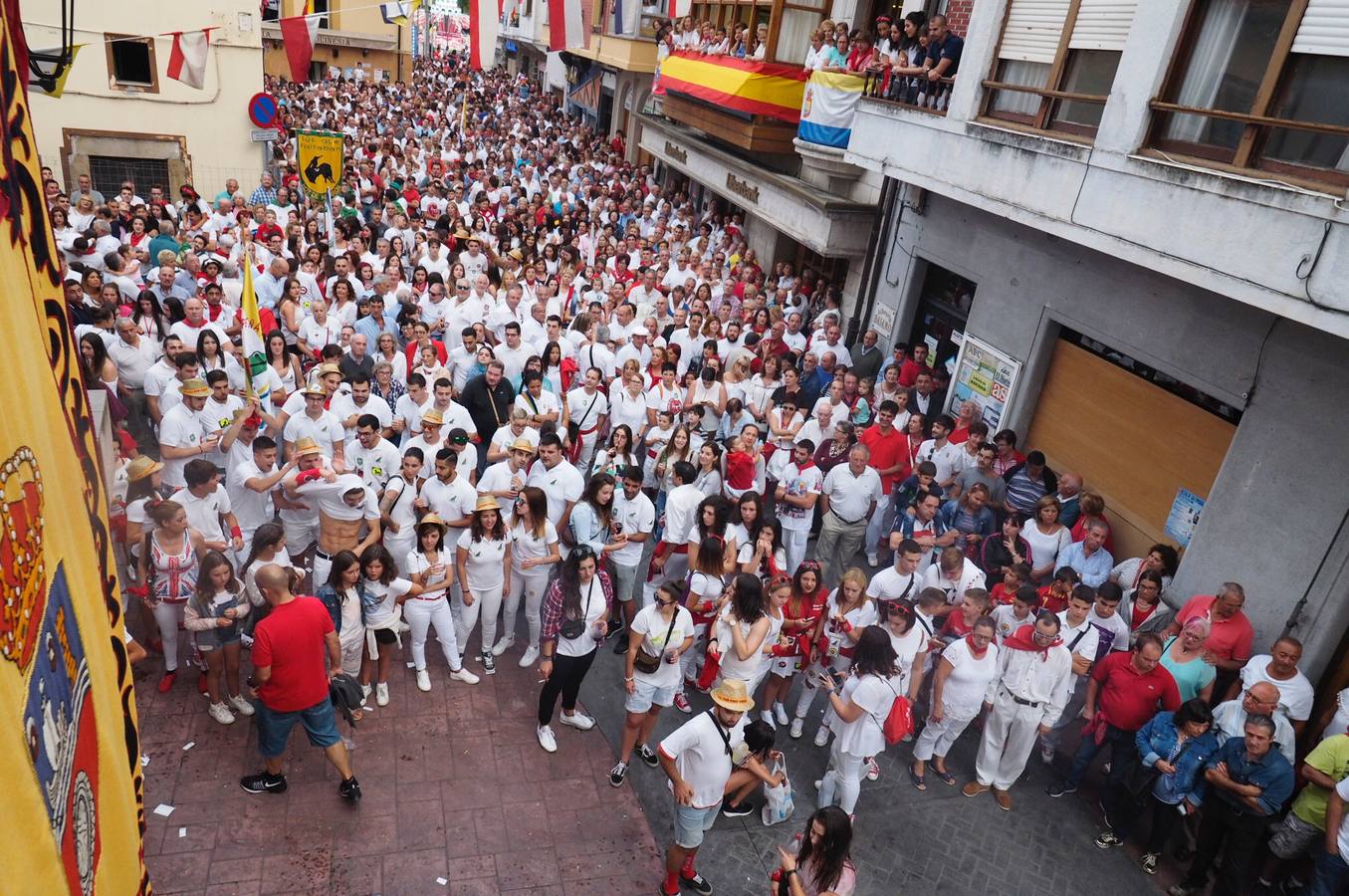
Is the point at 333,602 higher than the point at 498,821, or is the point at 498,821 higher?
the point at 333,602

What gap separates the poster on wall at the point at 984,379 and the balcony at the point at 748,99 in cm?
520

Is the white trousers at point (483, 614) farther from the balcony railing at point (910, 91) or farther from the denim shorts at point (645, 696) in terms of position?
the balcony railing at point (910, 91)

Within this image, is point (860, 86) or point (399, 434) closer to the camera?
point (399, 434)

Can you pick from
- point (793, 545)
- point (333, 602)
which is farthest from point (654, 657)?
point (793, 545)

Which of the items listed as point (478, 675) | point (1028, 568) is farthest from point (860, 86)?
point (478, 675)

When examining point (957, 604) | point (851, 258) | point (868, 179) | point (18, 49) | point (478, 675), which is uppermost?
point (18, 49)

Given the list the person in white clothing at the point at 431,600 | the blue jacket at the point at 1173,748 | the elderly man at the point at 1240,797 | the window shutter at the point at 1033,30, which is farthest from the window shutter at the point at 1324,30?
the person in white clothing at the point at 431,600

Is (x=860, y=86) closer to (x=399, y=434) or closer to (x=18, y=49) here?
(x=399, y=434)

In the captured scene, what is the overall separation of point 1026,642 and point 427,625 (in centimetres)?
443

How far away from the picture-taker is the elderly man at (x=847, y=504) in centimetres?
841

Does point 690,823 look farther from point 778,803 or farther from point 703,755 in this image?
point 778,803

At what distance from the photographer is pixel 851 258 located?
1395 cm

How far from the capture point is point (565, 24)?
39.8ft

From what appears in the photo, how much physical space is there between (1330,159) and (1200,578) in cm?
351
